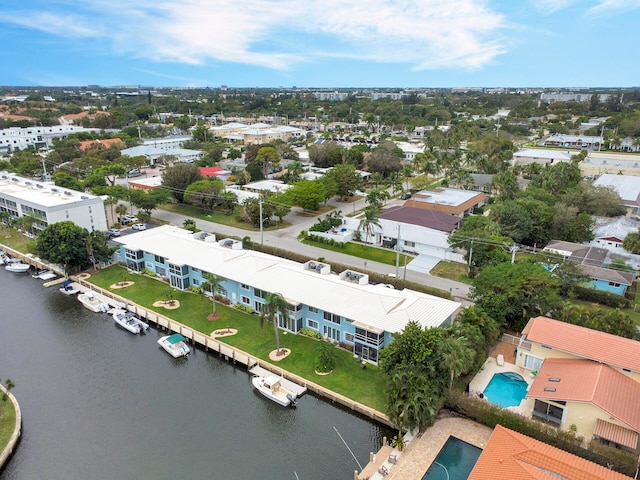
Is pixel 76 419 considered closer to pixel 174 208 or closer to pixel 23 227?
pixel 23 227

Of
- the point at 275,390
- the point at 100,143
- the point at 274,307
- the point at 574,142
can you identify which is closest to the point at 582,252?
the point at 274,307

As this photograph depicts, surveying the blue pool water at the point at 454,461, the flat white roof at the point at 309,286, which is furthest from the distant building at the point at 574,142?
the blue pool water at the point at 454,461

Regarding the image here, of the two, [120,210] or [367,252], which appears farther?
[120,210]

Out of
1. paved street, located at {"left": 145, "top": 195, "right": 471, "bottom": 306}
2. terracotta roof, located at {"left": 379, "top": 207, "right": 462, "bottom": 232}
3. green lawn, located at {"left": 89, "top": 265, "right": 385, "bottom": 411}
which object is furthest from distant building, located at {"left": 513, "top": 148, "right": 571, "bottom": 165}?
green lawn, located at {"left": 89, "top": 265, "right": 385, "bottom": 411}

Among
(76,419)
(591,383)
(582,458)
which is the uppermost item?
(591,383)

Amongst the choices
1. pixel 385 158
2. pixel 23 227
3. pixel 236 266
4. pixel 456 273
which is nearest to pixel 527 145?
pixel 385 158

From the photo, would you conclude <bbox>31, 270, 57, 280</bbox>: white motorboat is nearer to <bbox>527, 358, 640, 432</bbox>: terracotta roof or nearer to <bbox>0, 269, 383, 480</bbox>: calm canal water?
<bbox>0, 269, 383, 480</bbox>: calm canal water

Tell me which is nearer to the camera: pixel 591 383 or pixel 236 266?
pixel 591 383

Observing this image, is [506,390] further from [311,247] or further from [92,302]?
[92,302]
